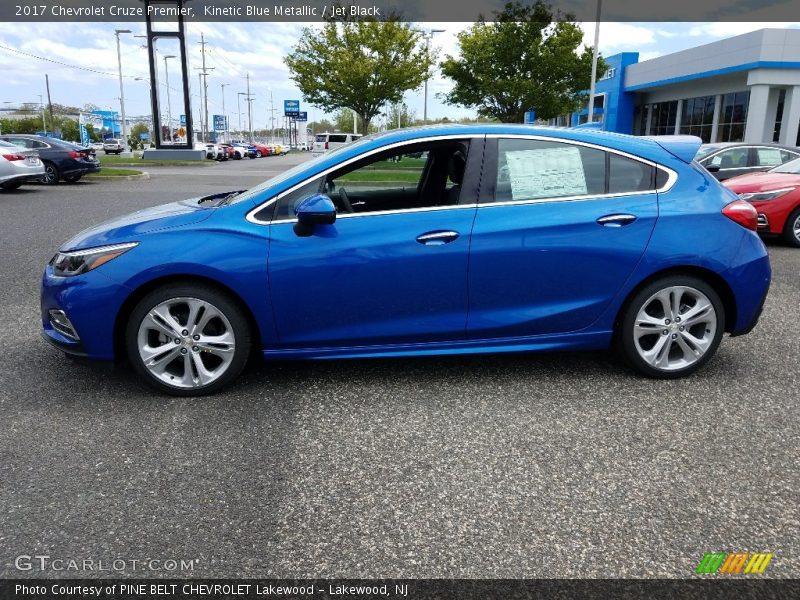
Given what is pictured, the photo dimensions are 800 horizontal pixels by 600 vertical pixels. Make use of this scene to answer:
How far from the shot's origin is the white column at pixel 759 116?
108ft

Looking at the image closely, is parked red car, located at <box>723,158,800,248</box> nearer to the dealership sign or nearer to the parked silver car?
the parked silver car

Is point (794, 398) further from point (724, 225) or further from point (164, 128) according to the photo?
point (164, 128)

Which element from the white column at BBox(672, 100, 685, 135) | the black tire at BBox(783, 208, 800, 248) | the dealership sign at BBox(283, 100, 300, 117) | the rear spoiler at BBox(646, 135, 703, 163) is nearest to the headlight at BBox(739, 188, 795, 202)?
the black tire at BBox(783, 208, 800, 248)

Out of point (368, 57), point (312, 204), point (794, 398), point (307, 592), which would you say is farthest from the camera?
point (368, 57)

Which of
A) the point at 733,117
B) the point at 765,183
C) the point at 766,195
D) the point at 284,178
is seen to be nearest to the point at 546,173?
the point at 284,178

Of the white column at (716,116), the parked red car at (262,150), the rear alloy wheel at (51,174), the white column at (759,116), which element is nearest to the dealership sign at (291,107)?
the parked red car at (262,150)

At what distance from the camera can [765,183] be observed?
382 inches

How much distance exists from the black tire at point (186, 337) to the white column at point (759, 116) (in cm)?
3486

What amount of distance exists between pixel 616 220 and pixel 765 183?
6968mm

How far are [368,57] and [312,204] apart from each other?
129 feet

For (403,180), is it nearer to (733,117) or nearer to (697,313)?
(697,313)

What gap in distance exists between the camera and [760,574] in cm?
247

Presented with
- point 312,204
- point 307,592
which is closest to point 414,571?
point 307,592

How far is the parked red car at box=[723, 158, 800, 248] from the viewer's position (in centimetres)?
948
